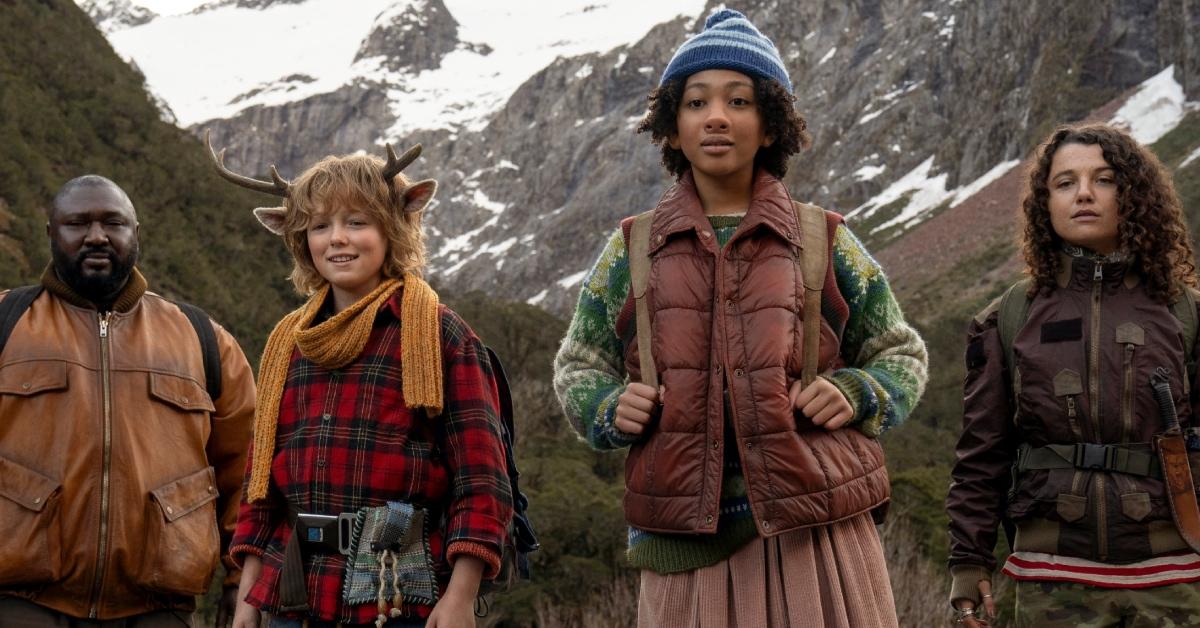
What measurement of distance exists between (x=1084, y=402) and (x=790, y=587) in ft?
3.33

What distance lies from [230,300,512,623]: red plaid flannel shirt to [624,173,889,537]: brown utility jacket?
39 centimetres

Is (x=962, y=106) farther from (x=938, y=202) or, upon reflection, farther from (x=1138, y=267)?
(x=1138, y=267)

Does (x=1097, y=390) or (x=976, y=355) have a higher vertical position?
(x=976, y=355)

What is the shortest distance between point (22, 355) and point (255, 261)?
48.8ft

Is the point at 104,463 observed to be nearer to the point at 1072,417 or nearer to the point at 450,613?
the point at 450,613

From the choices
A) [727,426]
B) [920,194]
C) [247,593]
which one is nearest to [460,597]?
[247,593]

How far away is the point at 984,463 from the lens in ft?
11.7

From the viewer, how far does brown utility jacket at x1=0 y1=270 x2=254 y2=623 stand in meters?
3.56

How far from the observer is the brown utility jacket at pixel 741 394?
2867 millimetres

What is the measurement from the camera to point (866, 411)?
119 inches

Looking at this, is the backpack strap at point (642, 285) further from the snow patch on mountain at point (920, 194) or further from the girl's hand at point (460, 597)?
the snow patch on mountain at point (920, 194)

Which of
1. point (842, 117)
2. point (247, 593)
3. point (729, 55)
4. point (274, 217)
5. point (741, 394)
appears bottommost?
point (247, 593)

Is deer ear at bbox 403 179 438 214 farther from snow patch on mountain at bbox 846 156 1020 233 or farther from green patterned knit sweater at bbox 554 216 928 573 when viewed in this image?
snow patch on mountain at bbox 846 156 1020 233

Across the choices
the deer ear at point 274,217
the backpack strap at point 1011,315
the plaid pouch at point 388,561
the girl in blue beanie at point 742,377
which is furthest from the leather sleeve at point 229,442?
the backpack strap at point 1011,315
